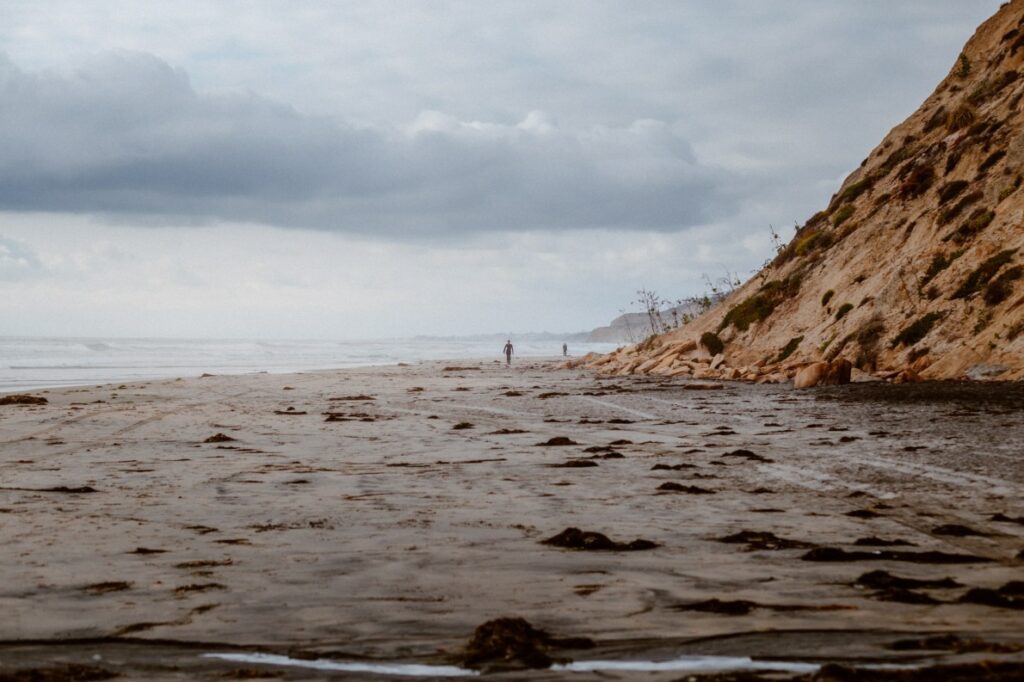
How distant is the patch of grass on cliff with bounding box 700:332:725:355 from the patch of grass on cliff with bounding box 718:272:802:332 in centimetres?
92

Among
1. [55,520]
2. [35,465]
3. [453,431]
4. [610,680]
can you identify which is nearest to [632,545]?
[610,680]

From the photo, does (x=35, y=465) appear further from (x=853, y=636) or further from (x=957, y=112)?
(x=957, y=112)

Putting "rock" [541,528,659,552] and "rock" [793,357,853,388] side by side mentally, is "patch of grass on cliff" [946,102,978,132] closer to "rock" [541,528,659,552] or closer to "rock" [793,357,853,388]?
"rock" [793,357,853,388]

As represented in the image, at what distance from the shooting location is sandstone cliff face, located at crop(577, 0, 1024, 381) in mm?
25844

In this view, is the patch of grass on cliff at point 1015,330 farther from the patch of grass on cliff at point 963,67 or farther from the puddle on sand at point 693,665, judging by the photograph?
the puddle on sand at point 693,665

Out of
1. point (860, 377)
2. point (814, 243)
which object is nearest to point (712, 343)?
point (814, 243)

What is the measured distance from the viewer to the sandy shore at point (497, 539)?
424cm

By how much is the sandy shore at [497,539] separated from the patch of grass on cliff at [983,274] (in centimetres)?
1231

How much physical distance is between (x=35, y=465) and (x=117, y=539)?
18.5ft

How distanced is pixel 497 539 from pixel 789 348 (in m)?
28.9

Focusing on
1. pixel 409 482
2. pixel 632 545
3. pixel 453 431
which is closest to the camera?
pixel 632 545

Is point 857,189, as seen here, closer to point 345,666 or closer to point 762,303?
point 762,303

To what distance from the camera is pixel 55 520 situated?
738 cm

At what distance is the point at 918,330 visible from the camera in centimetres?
2719
